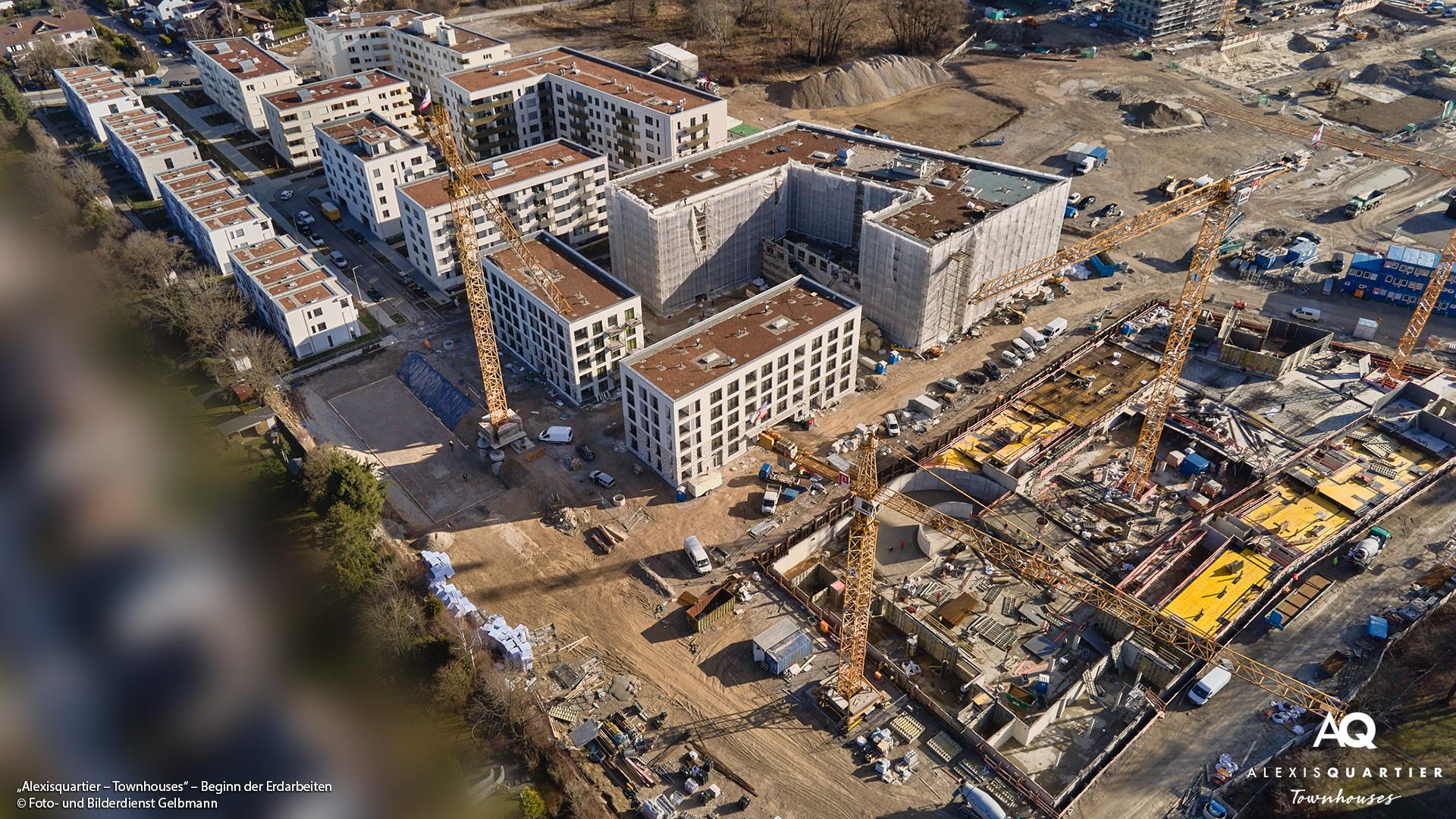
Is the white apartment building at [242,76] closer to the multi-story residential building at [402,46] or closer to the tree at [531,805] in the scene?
the multi-story residential building at [402,46]

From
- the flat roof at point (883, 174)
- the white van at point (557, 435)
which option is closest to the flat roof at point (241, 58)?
the flat roof at point (883, 174)

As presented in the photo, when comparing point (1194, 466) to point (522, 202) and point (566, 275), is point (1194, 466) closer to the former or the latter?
point (566, 275)

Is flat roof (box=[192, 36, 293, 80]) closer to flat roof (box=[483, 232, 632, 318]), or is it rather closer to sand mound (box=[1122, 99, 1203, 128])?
flat roof (box=[483, 232, 632, 318])

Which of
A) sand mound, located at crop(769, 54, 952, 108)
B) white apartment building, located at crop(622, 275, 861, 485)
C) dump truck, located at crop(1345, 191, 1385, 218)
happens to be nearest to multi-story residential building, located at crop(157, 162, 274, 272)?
white apartment building, located at crop(622, 275, 861, 485)

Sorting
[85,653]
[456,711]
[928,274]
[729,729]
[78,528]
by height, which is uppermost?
[78,528]

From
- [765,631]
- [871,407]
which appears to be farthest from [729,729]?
[871,407]

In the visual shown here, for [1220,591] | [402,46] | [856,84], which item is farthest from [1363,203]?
[402,46]

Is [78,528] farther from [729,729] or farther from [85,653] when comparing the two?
[729,729]
